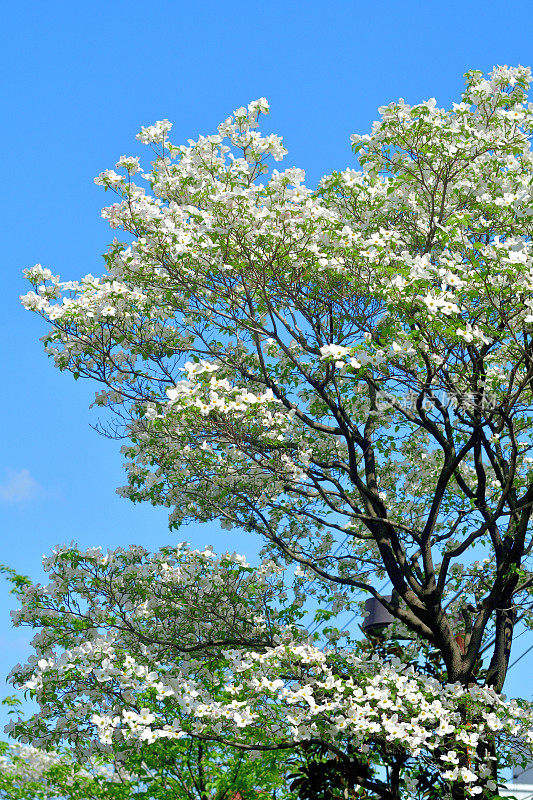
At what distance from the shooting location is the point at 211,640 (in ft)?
30.3

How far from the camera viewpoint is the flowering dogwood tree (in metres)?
7.55

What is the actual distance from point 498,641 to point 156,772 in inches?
175

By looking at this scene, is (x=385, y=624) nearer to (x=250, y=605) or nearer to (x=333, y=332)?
(x=250, y=605)

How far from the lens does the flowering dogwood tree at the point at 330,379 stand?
7.55 m

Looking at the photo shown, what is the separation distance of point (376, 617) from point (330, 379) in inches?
125

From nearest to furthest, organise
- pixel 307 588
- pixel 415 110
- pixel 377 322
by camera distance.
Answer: pixel 415 110, pixel 377 322, pixel 307 588

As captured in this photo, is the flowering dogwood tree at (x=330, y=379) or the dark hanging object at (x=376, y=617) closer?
the flowering dogwood tree at (x=330, y=379)

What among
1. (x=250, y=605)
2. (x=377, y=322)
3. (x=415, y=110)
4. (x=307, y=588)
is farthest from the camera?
(x=307, y=588)

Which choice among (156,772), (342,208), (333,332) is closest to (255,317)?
(333,332)

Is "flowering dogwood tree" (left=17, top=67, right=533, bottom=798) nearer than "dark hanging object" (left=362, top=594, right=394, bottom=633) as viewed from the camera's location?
Yes

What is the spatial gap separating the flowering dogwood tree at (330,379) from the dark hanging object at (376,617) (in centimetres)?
22

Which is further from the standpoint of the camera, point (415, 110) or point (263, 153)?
point (263, 153)

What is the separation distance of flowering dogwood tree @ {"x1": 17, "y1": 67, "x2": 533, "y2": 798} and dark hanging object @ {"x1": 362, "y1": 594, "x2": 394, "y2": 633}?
22cm

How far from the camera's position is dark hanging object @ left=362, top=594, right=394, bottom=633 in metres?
10.1
